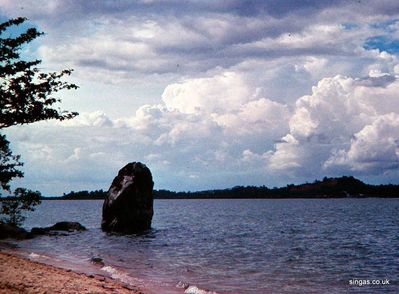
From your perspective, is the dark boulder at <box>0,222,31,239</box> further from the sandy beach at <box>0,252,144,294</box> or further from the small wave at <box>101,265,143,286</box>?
the sandy beach at <box>0,252,144,294</box>

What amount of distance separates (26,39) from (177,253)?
18761 mm

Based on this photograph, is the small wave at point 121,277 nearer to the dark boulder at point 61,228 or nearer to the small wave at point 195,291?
the small wave at point 195,291

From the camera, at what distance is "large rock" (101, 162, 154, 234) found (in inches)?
1989

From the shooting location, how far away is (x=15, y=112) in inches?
995

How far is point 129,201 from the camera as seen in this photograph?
50406mm

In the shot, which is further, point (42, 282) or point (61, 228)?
point (61, 228)

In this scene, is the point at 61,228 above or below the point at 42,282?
below

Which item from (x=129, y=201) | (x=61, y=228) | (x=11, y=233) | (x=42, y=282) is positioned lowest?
(x=61, y=228)

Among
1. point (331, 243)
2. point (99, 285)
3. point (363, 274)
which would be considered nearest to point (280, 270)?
point (363, 274)

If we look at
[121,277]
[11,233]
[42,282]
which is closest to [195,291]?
[121,277]

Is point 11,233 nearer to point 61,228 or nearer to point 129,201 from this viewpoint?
point 61,228

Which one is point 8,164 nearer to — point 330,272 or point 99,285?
point 99,285

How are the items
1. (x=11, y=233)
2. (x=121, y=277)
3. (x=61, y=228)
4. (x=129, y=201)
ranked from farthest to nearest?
(x=61, y=228) < (x=129, y=201) < (x=11, y=233) < (x=121, y=277)

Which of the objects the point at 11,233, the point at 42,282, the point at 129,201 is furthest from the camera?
the point at 129,201
